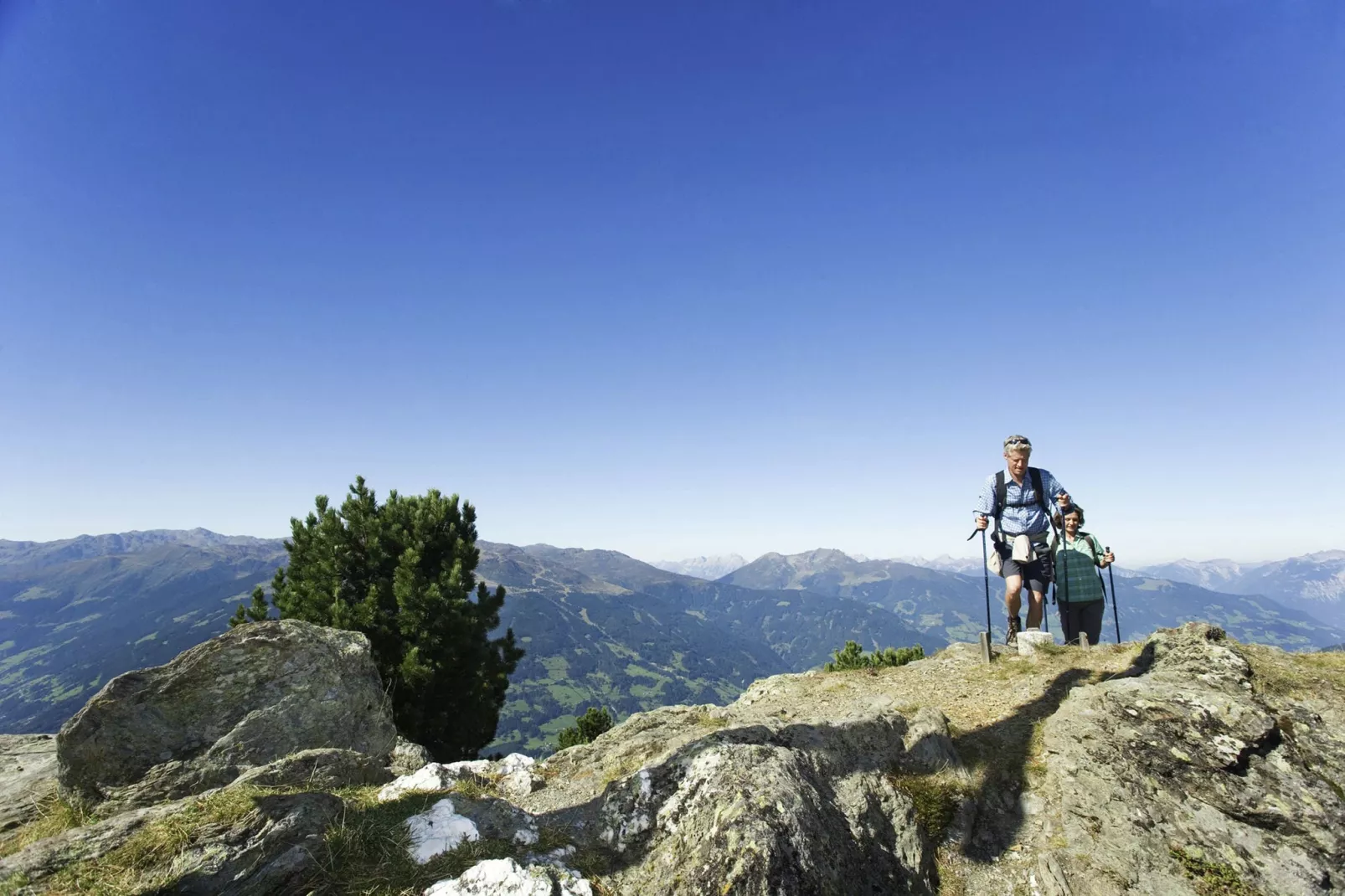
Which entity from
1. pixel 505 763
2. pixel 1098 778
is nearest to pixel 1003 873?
pixel 1098 778

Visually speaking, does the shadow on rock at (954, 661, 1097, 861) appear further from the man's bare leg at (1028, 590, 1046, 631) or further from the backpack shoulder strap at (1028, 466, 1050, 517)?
the backpack shoulder strap at (1028, 466, 1050, 517)

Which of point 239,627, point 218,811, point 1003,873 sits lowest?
point 1003,873

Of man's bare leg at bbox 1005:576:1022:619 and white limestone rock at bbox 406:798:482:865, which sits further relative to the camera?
man's bare leg at bbox 1005:576:1022:619

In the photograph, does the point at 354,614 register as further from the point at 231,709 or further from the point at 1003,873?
the point at 1003,873

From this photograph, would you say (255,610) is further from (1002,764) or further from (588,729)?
(1002,764)

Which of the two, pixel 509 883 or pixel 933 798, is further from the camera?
pixel 933 798

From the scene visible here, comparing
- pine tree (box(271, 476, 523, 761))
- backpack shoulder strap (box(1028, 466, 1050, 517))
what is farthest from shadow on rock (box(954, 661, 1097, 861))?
pine tree (box(271, 476, 523, 761))

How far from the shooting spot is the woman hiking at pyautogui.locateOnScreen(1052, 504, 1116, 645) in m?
15.7

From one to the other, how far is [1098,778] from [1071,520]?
9319 millimetres

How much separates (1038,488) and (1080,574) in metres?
3.07

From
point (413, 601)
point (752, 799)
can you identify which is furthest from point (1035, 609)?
point (413, 601)

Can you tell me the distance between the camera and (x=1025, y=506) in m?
14.9

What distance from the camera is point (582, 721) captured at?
27.0 metres

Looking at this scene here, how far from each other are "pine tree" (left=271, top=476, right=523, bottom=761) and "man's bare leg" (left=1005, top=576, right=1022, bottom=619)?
20.1 metres
